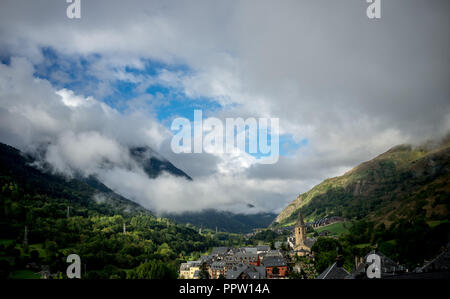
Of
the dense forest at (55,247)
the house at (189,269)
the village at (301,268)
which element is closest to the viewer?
the village at (301,268)

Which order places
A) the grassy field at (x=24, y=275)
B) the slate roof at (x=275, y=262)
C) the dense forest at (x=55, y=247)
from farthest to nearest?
the slate roof at (x=275, y=262) < the dense forest at (x=55, y=247) < the grassy field at (x=24, y=275)

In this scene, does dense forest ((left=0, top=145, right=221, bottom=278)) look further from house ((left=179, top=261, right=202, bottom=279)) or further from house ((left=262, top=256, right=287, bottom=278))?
house ((left=262, top=256, right=287, bottom=278))

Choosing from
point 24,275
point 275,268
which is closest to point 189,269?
point 275,268

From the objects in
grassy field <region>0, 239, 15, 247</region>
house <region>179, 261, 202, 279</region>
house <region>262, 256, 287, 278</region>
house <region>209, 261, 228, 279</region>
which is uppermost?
grassy field <region>0, 239, 15, 247</region>

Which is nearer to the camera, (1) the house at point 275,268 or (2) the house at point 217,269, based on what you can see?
(1) the house at point 275,268

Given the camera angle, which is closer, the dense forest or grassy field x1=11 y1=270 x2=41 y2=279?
grassy field x1=11 y1=270 x2=41 y2=279

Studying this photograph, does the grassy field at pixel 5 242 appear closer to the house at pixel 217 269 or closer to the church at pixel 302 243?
the house at pixel 217 269

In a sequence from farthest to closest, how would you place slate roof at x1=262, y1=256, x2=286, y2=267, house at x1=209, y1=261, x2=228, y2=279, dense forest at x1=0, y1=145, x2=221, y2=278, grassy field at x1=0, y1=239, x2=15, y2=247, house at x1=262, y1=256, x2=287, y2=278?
house at x1=209, y1=261, x2=228, y2=279 < grassy field at x1=0, y1=239, x2=15, y2=247 < slate roof at x1=262, y1=256, x2=286, y2=267 < dense forest at x1=0, y1=145, x2=221, y2=278 < house at x1=262, y1=256, x2=287, y2=278

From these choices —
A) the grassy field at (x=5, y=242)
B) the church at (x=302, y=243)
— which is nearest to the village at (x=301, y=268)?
the church at (x=302, y=243)

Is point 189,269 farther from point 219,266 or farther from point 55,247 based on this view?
point 55,247

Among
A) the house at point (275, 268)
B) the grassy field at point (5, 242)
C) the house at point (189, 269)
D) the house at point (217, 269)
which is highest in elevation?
the grassy field at point (5, 242)

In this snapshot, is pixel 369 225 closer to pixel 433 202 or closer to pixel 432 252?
pixel 433 202

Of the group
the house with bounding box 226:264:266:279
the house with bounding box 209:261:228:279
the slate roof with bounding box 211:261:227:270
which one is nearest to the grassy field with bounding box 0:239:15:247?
the house with bounding box 209:261:228:279

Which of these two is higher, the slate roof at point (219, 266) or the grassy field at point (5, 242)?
the grassy field at point (5, 242)
